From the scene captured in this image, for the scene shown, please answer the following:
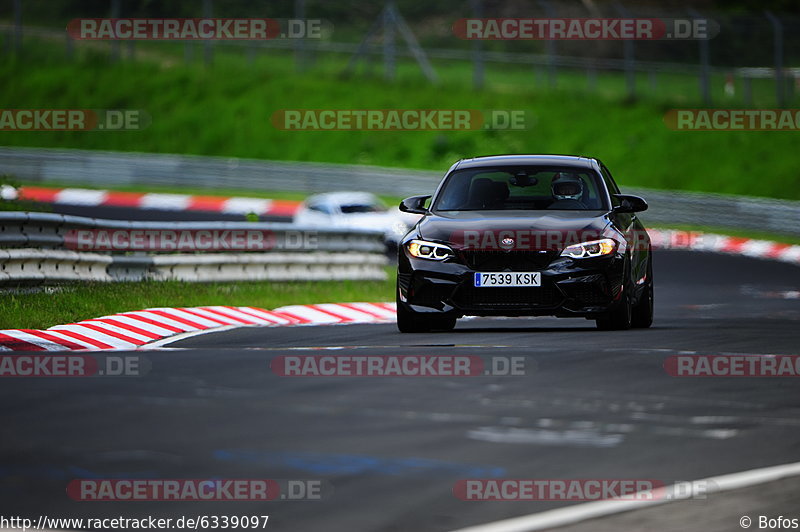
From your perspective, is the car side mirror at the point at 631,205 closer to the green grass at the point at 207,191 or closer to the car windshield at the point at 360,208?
the car windshield at the point at 360,208

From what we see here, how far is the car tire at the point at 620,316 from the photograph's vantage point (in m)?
13.0

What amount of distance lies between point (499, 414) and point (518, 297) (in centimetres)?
419

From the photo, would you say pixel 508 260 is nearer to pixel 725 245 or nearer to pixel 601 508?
pixel 601 508

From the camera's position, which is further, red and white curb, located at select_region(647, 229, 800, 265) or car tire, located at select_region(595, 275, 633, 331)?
red and white curb, located at select_region(647, 229, 800, 265)

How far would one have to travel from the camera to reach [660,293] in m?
22.6

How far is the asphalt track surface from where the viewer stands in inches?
254

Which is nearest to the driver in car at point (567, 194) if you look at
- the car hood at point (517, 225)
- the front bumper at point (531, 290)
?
the car hood at point (517, 225)

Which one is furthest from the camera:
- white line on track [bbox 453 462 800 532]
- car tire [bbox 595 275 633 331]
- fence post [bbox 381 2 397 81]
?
fence post [bbox 381 2 397 81]

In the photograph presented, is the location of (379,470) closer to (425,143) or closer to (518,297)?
(518,297)

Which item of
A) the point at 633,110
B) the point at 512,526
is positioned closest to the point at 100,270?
the point at 512,526

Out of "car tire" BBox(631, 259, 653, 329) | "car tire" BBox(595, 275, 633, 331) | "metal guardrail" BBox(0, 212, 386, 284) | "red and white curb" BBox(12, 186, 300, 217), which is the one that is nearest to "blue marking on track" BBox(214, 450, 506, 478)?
"car tire" BBox(595, 275, 633, 331)

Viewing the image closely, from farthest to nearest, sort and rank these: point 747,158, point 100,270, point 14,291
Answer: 1. point 747,158
2. point 100,270
3. point 14,291

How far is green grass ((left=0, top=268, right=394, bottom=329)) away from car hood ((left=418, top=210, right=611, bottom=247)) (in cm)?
369

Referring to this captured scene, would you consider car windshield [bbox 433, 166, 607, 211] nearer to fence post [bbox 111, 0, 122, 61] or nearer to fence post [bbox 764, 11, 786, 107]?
fence post [bbox 764, 11, 786, 107]
